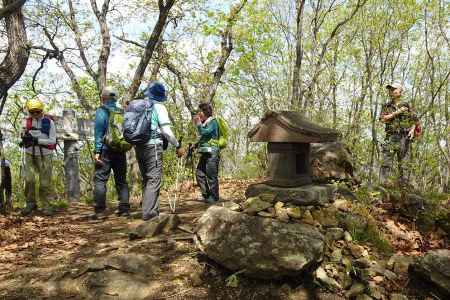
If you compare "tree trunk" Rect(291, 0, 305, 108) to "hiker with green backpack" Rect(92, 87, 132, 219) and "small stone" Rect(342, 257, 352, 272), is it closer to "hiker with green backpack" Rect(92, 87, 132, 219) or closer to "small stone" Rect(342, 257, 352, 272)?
"hiker with green backpack" Rect(92, 87, 132, 219)

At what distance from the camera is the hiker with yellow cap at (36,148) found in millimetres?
5934

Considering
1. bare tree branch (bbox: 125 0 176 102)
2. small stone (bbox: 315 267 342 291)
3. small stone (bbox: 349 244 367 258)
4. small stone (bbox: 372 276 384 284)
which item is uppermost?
bare tree branch (bbox: 125 0 176 102)

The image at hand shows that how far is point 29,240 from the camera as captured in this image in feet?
15.5

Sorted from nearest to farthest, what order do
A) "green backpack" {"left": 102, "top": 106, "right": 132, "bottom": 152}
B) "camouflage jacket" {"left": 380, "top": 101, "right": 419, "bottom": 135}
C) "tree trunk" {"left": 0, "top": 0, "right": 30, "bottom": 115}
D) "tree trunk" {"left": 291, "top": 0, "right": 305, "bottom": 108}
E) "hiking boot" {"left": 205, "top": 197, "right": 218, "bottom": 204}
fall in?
"tree trunk" {"left": 0, "top": 0, "right": 30, "bottom": 115} < "green backpack" {"left": 102, "top": 106, "right": 132, "bottom": 152} < "camouflage jacket" {"left": 380, "top": 101, "right": 419, "bottom": 135} < "hiking boot" {"left": 205, "top": 197, "right": 218, "bottom": 204} < "tree trunk" {"left": 291, "top": 0, "right": 305, "bottom": 108}

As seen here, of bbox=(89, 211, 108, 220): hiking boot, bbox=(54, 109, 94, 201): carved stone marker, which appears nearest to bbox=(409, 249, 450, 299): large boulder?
bbox=(89, 211, 108, 220): hiking boot

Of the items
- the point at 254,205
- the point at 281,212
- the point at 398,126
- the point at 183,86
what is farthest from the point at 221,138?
the point at 183,86

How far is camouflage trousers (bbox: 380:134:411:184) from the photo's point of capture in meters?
6.26

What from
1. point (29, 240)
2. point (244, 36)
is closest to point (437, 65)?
point (244, 36)

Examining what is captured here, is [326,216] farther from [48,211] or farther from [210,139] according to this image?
[48,211]

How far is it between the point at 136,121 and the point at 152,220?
1426 millimetres

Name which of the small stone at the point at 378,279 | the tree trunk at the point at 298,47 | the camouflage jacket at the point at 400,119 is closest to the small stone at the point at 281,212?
the small stone at the point at 378,279

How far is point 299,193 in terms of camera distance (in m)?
4.79

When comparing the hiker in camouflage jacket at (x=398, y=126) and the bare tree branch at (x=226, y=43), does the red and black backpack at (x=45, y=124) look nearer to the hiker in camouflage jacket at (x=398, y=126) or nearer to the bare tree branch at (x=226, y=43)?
the bare tree branch at (x=226, y=43)

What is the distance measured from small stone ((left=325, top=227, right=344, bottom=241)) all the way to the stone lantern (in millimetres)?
854
